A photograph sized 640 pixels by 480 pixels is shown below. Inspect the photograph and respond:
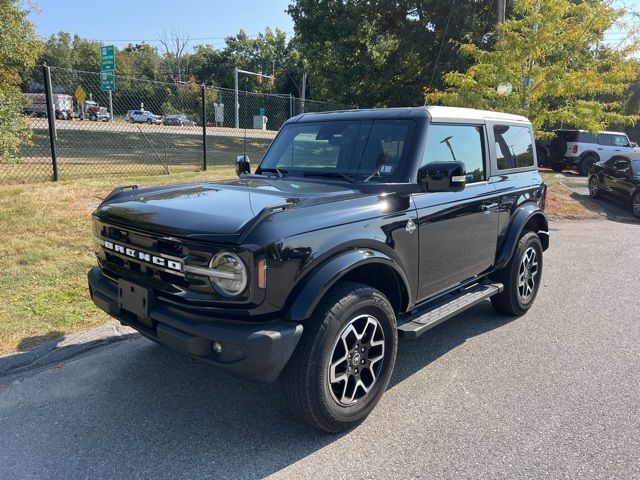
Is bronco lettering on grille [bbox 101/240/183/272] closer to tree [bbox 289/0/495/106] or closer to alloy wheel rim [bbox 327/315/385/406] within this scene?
alloy wheel rim [bbox 327/315/385/406]

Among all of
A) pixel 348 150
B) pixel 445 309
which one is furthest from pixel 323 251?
pixel 445 309

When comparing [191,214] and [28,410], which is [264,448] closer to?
[191,214]

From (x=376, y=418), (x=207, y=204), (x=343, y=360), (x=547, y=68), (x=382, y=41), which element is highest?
(x=382, y=41)

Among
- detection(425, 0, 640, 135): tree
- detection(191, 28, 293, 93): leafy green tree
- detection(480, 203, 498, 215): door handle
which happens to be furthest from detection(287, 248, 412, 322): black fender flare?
detection(191, 28, 293, 93): leafy green tree

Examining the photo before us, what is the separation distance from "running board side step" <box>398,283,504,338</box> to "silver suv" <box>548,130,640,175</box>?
18.8m

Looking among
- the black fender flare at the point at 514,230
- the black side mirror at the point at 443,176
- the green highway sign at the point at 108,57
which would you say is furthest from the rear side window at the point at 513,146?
the green highway sign at the point at 108,57

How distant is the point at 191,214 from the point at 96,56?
291ft

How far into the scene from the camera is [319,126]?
4199 mm

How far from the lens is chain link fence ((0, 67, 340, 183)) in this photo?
36.3 ft

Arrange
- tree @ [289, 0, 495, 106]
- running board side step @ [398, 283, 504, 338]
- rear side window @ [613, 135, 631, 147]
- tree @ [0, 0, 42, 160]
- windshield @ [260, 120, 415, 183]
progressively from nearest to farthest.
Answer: running board side step @ [398, 283, 504, 338] < windshield @ [260, 120, 415, 183] < tree @ [0, 0, 42, 160] < tree @ [289, 0, 495, 106] < rear side window @ [613, 135, 631, 147]

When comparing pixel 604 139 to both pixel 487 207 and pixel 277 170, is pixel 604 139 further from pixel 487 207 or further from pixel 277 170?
pixel 277 170

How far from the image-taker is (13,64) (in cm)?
1517

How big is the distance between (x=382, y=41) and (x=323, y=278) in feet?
70.9

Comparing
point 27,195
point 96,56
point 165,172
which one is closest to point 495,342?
point 27,195
